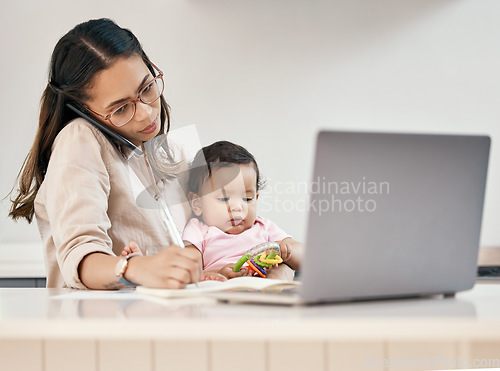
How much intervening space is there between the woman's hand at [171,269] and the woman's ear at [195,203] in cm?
43

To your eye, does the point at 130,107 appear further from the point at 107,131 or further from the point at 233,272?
the point at 233,272

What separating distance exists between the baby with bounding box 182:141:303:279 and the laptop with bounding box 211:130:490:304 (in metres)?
0.65

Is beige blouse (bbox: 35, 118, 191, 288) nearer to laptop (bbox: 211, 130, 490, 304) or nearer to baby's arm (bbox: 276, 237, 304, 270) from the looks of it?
baby's arm (bbox: 276, 237, 304, 270)

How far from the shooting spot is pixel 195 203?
130cm

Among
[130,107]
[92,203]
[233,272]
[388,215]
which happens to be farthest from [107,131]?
[388,215]

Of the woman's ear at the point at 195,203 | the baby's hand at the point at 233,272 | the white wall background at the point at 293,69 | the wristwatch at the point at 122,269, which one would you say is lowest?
the baby's hand at the point at 233,272

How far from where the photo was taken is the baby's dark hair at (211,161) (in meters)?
1.27

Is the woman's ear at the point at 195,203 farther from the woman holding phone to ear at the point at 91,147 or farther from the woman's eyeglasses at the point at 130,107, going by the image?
the woman's eyeglasses at the point at 130,107

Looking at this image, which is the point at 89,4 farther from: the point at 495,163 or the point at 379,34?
the point at 495,163

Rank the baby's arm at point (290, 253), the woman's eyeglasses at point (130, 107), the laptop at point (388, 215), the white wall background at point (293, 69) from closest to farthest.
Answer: the laptop at point (388, 215) → the woman's eyeglasses at point (130, 107) → the baby's arm at point (290, 253) → the white wall background at point (293, 69)

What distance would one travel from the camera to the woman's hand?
78cm

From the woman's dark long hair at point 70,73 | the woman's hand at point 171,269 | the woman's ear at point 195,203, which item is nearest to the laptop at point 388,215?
the woman's hand at point 171,269

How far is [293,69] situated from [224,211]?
142 cm

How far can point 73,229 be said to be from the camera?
102 cm
